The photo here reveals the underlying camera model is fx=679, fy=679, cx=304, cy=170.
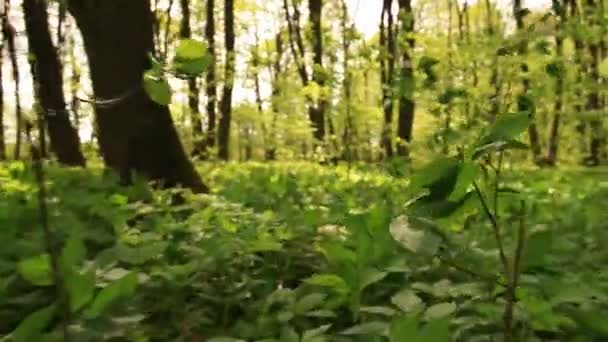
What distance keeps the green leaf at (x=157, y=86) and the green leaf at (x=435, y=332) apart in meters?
0.77

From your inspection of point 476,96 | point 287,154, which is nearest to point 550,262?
point 476,96

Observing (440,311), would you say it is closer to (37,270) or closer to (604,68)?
(604,68)

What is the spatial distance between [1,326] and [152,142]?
3.13 metres

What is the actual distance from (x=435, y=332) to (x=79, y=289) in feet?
2.85

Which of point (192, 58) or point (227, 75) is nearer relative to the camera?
point (192, 58)

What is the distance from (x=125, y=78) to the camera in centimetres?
514

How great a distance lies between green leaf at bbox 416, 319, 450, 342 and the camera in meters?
1.43

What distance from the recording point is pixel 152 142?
526cm

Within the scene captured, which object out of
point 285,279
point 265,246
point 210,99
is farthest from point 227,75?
point 265,246

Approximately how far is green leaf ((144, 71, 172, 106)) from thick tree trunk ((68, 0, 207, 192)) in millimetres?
3575

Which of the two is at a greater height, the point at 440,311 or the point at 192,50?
the point at 192,50

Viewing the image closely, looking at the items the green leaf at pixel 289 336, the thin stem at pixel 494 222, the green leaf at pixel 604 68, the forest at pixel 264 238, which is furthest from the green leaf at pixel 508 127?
the green leaf at pixel 289 336

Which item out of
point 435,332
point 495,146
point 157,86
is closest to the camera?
point 495,146

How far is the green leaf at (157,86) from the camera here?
1.54 meters
